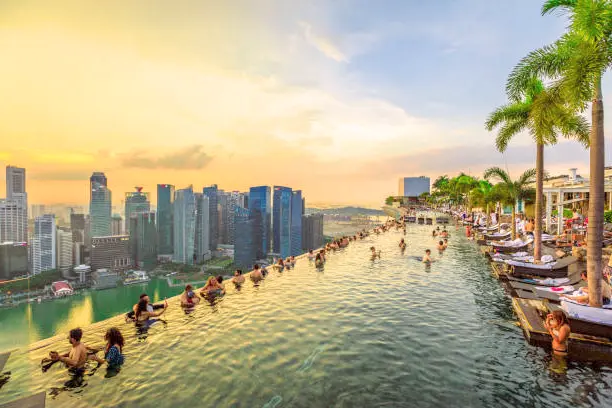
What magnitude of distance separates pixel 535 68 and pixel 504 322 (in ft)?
33.0

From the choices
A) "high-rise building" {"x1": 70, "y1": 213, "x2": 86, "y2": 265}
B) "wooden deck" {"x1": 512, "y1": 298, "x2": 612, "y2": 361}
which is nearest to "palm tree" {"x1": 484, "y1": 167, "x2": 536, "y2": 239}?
"wooden deck" {"x1": 512, "y1": 298, "x2": 612, "y2": 361}

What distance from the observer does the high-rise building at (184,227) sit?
136375mm

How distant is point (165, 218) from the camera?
14825 centimetres

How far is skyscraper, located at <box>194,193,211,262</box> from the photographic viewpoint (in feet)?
459

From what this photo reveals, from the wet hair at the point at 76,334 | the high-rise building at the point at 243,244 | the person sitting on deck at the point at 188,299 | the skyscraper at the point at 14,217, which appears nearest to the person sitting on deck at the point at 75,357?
the wet hair at the point at 76,334

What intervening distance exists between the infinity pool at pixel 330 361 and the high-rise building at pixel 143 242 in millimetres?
131303

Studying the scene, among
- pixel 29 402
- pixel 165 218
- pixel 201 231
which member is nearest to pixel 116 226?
pixel 165 218

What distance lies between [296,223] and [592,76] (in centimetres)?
15453

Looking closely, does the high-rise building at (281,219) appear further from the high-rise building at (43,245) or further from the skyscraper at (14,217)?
the skyscraper at (14,217)

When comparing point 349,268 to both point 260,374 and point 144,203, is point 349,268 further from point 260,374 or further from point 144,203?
point 144,203

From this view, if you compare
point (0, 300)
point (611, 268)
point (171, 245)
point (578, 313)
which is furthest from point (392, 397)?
point (171, 245)

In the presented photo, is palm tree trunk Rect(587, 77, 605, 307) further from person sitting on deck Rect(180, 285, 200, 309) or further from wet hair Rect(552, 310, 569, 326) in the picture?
person sitting on deck Rect(180, 285, 200, 309)

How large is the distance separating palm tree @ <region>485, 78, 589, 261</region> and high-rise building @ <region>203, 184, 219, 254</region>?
15372 cm

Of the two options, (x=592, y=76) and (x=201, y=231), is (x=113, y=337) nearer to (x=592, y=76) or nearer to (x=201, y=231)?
(x=592, y=76)
